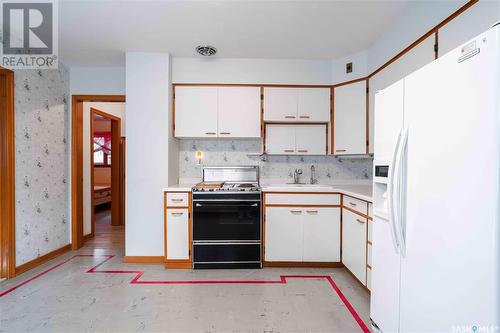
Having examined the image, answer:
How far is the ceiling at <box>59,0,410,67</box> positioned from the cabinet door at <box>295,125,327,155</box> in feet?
2.96

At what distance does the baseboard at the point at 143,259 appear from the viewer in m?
2.97

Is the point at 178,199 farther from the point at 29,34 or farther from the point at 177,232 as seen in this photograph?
the point at 29,34

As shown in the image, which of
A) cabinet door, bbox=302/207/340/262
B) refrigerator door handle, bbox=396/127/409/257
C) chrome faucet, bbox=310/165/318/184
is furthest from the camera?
chrome faucet, bbox=310/165/318/184

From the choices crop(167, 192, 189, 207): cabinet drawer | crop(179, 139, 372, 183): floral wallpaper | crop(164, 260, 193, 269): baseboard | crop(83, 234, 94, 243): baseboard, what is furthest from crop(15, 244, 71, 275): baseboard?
crop(179, 139, 372, 183): floral wallpaper

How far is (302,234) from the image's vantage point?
2.79 meters

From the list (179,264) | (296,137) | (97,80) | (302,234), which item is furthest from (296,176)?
(97,80)

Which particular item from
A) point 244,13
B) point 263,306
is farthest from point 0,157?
point 263,306

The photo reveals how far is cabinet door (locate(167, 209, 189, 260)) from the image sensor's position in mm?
2779

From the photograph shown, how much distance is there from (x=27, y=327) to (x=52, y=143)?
2207 mm

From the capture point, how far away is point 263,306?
6.68 feet

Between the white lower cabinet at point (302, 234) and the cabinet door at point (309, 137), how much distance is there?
0.86m

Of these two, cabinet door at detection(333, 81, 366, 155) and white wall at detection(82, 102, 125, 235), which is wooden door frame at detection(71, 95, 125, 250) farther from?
cabinet door at detection(333, 81, 366, 155)

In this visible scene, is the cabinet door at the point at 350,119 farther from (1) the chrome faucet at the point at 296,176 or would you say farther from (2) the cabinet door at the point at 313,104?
(1) the chrome faucet at the point at 296,176

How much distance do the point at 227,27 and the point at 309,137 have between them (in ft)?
5.44
